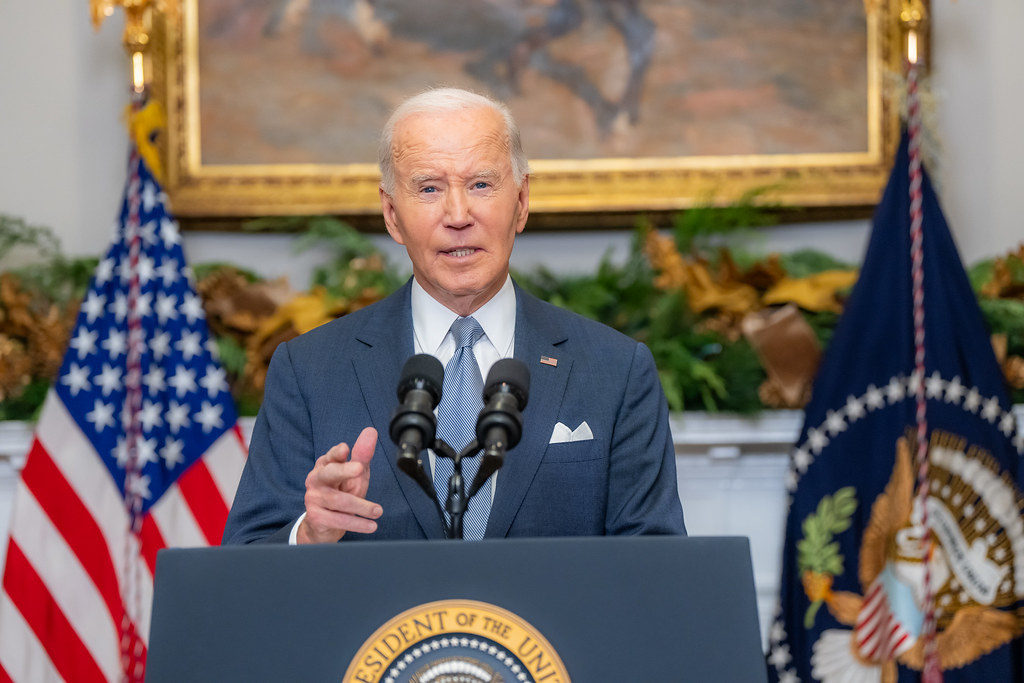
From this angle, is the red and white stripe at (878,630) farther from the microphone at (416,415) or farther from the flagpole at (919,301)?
the microphone at (416,415)

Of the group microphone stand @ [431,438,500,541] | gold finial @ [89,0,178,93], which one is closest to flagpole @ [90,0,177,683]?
gold finial @ [89,0,178,93]

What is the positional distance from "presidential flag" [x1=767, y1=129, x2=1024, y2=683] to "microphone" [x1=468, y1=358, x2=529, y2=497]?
236cm

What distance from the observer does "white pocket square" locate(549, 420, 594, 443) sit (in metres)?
1.99

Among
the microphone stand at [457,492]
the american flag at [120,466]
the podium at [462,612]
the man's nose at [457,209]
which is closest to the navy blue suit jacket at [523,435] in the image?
the man's nose at [457,209]

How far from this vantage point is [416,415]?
1.40 meters

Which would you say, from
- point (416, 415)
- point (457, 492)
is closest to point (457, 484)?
point (457, 492)

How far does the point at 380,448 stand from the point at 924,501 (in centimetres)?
208

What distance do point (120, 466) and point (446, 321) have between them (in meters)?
2.03

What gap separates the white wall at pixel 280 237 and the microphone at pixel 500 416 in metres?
2.93

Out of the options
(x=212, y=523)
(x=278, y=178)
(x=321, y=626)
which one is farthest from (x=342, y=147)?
(x=321, y=626)

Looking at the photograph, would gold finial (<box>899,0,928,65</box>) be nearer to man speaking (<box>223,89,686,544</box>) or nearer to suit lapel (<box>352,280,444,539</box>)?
man speaking (<box>223,89,686,544</box>)

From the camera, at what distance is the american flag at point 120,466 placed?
354cm

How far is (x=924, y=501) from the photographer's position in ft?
10.9

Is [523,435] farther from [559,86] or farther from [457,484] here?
[559,86]
